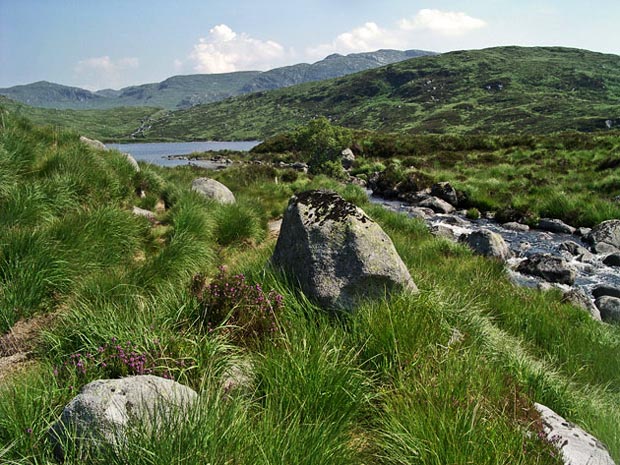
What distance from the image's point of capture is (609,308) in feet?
34.4

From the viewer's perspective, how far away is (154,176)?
527 inches

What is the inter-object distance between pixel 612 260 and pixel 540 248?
8.18ft

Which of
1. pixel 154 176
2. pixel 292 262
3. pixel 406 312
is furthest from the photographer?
pixel 154 176

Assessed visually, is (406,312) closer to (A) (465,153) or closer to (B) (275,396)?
(B) (275,396)

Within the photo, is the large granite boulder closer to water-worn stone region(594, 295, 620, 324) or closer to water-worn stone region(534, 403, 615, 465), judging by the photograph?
water-worn stone region(594, 295, 620, 324)

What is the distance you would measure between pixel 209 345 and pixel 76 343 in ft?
4.62

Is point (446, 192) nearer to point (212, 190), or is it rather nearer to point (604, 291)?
point (604, 291)

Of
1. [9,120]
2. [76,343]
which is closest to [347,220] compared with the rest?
[76,343]

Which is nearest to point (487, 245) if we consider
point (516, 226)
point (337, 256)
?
point (516, 226)

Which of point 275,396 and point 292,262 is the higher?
point 292,262

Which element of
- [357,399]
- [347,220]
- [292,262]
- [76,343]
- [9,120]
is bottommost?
[357,399]

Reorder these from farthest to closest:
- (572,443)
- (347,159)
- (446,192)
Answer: (347,159), (446,192), (572,443)

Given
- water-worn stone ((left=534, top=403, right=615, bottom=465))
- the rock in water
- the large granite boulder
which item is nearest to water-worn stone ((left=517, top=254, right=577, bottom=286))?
the large granite boulder

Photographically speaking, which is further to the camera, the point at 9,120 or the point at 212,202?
the point at 212,202
